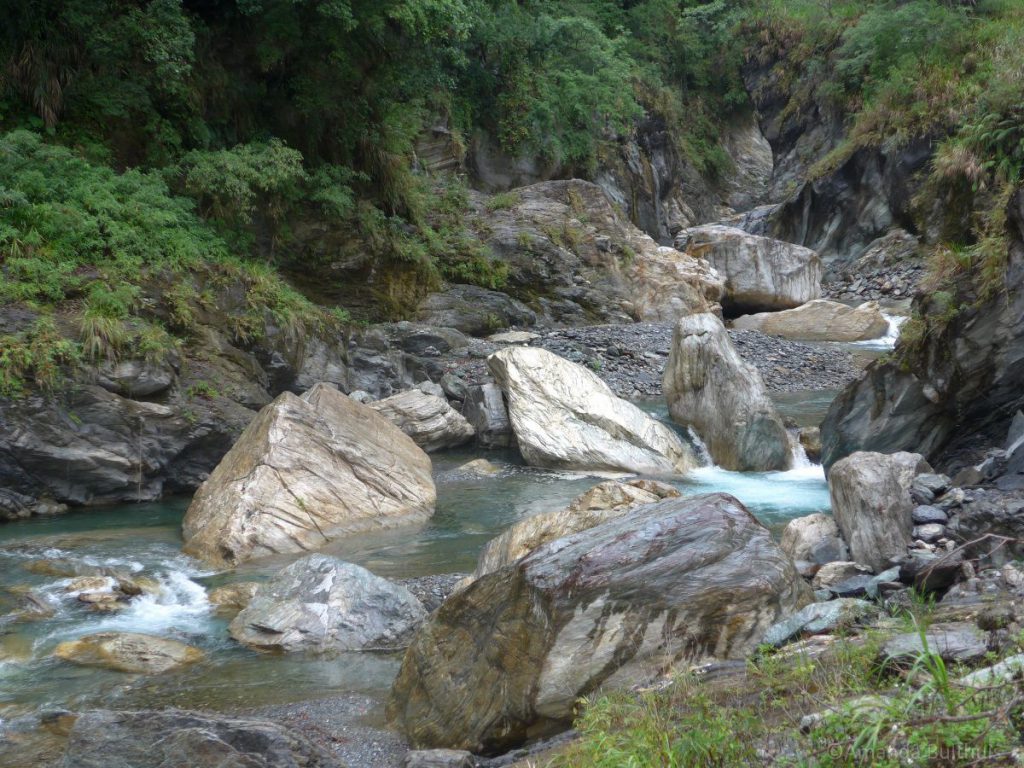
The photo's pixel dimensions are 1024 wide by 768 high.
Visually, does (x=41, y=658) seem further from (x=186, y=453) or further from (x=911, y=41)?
(x=911, y=41)

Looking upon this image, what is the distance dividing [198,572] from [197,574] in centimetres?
5

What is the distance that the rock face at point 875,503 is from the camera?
19.5ft

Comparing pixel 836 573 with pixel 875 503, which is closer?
pixel 836 573

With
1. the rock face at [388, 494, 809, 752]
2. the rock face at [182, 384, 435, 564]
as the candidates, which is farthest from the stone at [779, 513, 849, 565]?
the rock face at [182, 384, 435, 564]

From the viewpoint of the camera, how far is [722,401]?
1190 centimetres

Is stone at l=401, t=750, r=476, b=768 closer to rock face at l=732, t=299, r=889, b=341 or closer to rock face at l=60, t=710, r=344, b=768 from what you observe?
rock face at l=60, t=710, r=344, b=768

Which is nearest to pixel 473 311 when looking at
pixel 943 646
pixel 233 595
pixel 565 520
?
pixel 565 520

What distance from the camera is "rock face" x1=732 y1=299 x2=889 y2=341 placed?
21.4m

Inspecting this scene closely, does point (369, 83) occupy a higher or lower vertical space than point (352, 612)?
higher

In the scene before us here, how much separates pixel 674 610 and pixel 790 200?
29374 mm

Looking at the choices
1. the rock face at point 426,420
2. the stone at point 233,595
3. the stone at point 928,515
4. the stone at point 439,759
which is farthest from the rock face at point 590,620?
the rock face at point 426,420

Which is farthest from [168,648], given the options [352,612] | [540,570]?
[540,570]

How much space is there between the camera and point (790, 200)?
3067 centimetres

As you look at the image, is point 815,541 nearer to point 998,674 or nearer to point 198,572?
point 998,674
